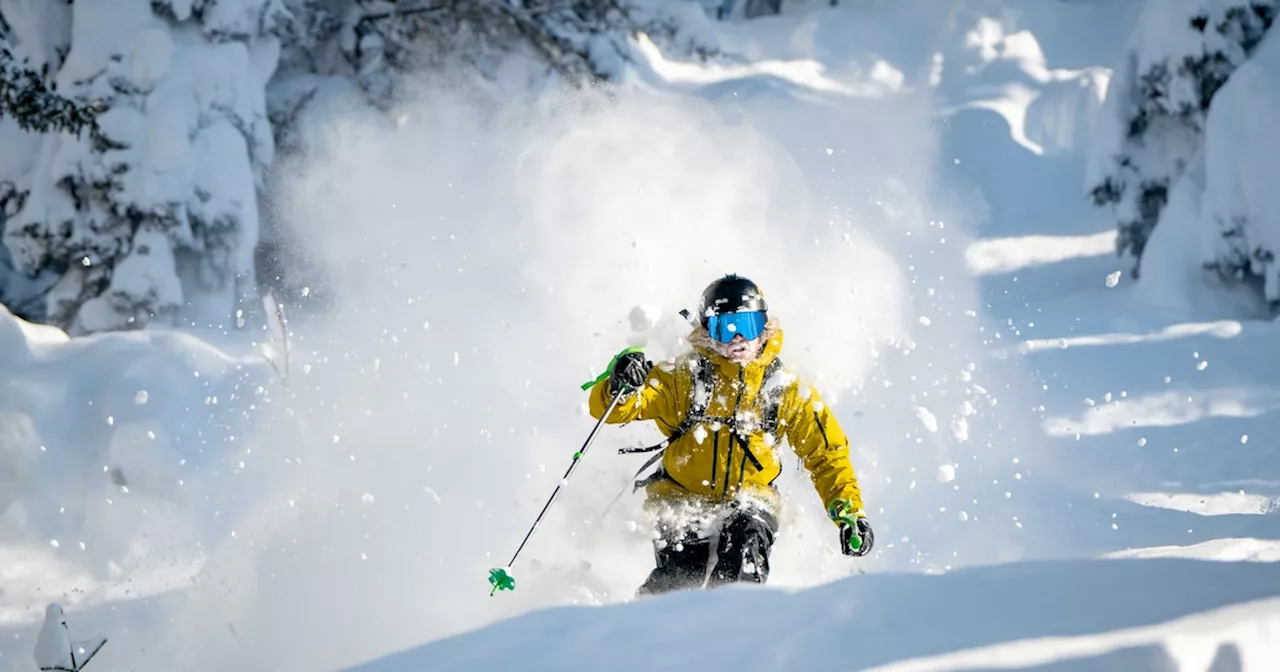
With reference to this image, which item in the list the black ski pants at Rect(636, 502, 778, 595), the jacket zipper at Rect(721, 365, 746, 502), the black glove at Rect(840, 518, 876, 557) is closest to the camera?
the black glove at Rect(840, 518, 876, 557)

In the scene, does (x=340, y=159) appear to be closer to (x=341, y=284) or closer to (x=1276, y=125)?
(x=341, y=284)

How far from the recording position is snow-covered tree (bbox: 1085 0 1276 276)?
13461 millimetres

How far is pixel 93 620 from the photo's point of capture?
271 inches

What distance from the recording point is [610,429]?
7754 mm

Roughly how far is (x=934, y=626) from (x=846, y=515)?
219cm

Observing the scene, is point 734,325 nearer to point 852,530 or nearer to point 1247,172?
point 852,530

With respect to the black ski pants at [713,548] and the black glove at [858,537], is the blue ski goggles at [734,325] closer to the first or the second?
the black ski pants at [713,548]

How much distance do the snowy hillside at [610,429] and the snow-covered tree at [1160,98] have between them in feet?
1.47

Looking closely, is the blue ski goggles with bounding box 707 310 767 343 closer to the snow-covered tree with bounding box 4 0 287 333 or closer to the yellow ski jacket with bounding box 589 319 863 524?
the yellow ski jacket with bounding box 589 319 863 524

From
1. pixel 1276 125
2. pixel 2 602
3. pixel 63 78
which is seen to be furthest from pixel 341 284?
pixel 1276 125

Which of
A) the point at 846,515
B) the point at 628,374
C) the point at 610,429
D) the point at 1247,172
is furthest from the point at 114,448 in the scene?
the point at 1247,172

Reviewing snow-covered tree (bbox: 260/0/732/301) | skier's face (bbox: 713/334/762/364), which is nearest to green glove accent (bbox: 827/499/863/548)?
skier's face (bbox: 713/334/762/364)

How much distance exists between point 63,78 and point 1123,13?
21.1m

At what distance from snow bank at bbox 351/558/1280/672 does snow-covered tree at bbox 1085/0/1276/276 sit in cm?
1273
